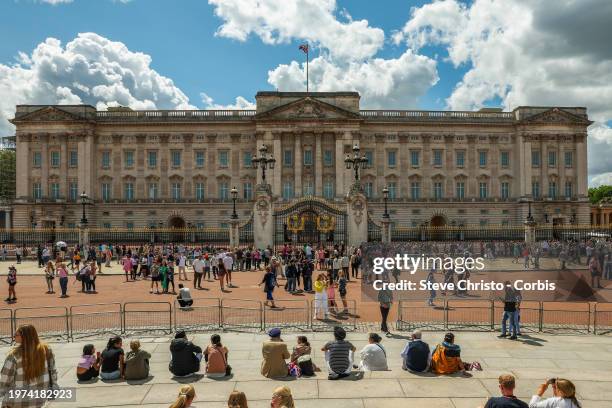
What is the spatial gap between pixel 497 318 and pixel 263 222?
20900mm

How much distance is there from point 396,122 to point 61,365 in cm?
5364

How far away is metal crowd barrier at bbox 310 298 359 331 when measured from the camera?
1450 cm

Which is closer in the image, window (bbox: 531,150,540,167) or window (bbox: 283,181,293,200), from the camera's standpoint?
window (bbox: 283,181,293,200)

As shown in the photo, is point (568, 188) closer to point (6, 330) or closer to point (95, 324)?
point (95, 324)

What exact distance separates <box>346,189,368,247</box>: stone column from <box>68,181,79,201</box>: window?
3943 centimetres

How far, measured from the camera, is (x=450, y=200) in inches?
2373

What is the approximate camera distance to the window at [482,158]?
61000 mm

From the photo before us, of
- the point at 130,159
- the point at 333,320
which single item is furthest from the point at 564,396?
the point at 130,159

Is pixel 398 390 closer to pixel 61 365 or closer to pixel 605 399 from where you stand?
pixel 605 399

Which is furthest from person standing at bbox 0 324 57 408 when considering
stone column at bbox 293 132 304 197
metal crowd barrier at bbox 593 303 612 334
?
stone column at bbox 293 132 304 197

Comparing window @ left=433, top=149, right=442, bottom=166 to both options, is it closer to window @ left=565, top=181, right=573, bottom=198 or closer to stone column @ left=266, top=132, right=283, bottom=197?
window @ left=565, top=181, right=573, bottom=198

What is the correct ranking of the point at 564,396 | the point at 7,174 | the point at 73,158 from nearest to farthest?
the point at 564,396
the point at 73,158
the point at 7,174

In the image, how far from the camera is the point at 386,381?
31.2 feet

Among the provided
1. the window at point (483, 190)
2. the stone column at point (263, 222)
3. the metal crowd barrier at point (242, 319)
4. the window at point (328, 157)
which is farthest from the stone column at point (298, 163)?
the metal crowd barrier at point (242, 319)
